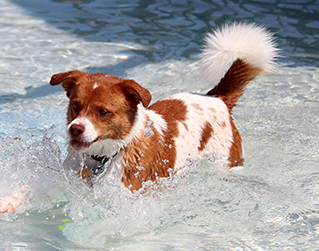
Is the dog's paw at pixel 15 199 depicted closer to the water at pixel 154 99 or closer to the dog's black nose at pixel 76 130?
the water at pixel 154 99

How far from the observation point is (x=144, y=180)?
3451 mm

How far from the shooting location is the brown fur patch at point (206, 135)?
396 centimetres

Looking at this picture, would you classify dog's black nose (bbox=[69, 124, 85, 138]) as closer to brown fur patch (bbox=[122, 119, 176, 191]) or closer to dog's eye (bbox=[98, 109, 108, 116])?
dog's eye (bbox=[98, 109, 108, 116])

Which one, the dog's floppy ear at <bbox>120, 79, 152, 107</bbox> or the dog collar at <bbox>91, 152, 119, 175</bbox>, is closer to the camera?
the dog's floppy ear at <bbox>120, 79, 152, 107</bbox>

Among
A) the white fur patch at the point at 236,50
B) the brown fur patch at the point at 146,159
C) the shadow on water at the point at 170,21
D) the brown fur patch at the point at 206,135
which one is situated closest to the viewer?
the brown fur patch at the point at 146,159

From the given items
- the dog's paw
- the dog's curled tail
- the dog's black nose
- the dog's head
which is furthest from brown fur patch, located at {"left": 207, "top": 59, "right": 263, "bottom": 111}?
the dog's paw

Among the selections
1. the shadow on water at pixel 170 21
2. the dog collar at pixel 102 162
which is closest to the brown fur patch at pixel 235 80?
the dog collar at pixel 102 162

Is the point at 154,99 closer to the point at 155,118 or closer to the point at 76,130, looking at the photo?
the point at 155,118

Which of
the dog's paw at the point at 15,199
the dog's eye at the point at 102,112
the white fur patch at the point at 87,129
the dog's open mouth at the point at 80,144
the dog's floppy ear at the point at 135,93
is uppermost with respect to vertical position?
the dog's floppy ear at the point at 135,93

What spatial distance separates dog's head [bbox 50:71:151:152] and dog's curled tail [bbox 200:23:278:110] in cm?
135

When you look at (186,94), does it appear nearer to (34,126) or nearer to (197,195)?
(197,195)

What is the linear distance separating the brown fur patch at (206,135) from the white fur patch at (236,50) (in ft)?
2.03

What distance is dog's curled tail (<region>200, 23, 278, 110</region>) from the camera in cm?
423

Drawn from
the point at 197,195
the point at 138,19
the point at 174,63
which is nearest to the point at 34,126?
the point at 197,195
